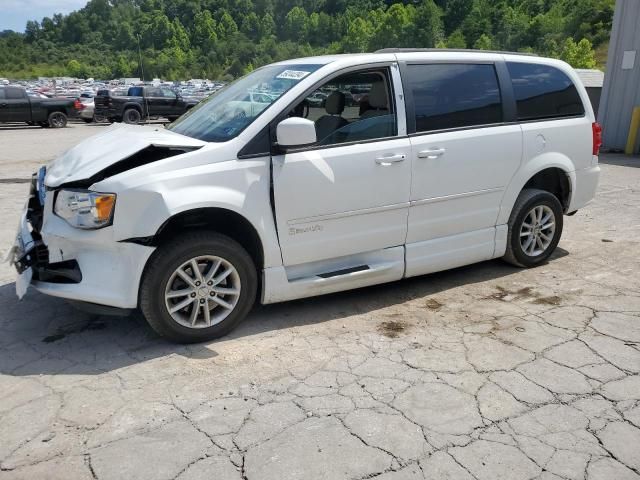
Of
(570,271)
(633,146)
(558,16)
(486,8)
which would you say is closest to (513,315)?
(570,271)

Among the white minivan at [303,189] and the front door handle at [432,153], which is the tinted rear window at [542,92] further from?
the front door handle at [432,153]

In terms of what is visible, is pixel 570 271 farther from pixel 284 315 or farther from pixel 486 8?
pixel 486 8

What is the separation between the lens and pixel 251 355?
354 cm

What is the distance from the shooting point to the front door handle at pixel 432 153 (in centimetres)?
410

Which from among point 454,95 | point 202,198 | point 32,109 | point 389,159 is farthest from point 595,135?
point 32,109

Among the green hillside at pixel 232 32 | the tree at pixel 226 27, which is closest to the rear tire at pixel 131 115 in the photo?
the green hillside at pixel 232 32

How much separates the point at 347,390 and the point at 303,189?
4.52ft

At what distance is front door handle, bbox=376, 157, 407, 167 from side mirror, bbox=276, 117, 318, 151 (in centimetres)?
63

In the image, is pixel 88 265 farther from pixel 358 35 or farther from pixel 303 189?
pixel 358 35

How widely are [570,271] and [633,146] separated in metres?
9.57

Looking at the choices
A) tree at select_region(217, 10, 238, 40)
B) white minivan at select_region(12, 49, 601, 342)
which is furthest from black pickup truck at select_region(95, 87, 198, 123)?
tree at select_region(217, 10, 238, 40)

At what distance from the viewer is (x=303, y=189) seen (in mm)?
3709

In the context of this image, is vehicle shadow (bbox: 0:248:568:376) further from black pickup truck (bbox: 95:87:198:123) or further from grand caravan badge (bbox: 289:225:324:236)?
black pickup truck (bbox: 95:87:198:123)

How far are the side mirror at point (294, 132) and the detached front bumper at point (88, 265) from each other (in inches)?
43.6
